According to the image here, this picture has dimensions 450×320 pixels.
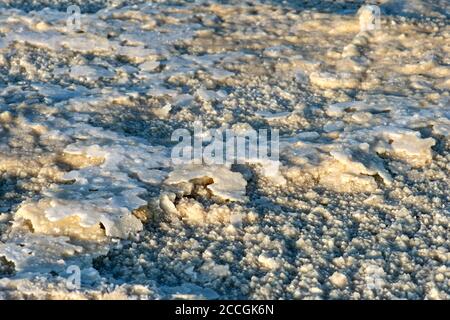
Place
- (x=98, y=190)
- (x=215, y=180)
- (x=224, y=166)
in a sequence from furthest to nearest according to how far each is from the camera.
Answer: (x=224, y=166)
(x=215, y=180)
(x=98, y=190)

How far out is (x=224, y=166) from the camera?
3.44 meters

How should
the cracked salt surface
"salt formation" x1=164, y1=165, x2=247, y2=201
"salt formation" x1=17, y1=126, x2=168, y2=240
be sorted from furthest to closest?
"salt formation" x1=164, y1=165, x2=247, y2=201, "salt formation" x1=17, y1=126, x2=168, y2=240, the cracked salt surface

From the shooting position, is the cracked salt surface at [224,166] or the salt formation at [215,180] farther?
the salt formation at [215,180]

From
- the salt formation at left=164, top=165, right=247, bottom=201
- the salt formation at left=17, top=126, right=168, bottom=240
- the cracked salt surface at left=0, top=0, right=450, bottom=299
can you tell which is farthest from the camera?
the salt formation at left=164, top=165, right=247, bottom=201

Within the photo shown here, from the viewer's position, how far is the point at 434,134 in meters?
3.73

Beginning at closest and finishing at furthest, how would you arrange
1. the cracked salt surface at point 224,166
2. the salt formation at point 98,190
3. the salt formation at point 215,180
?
the cracked salt surface at point 224,166, the salt formation at point 98,190, the salt formation at point 215,180

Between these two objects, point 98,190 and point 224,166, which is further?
point 224,166

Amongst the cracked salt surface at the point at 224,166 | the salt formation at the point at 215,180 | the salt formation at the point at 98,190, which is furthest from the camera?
the salt formation at the point at 215,180

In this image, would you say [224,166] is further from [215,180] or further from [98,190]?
[98,190]

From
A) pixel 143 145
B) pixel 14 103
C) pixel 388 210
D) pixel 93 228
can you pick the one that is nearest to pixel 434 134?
pixel 388 210

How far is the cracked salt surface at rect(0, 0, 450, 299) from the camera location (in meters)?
2.79

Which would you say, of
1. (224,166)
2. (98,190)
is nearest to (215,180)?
(224,166)

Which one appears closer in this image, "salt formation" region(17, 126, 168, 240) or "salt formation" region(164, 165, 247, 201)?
"salt formation" region(17, 126, 168, 240)

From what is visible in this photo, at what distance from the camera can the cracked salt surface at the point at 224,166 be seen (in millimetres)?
2793
